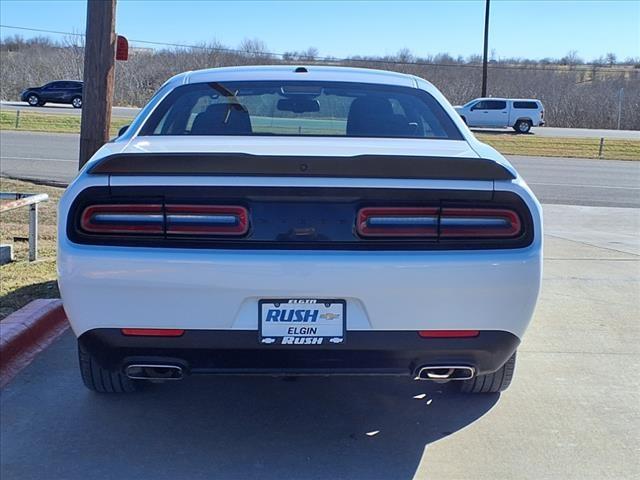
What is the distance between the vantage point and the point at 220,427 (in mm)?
3986

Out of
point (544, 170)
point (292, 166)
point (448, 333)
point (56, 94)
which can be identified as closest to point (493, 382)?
point (448, 333)

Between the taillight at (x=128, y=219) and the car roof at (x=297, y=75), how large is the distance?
6.23 ft

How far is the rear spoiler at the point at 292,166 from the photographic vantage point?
127 inches

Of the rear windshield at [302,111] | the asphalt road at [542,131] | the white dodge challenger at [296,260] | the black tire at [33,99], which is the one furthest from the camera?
the black tire at [33,99]

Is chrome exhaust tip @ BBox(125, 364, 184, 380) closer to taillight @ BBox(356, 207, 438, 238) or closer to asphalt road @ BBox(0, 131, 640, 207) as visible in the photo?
taillight @ BBox(356, 207, 438, 238)

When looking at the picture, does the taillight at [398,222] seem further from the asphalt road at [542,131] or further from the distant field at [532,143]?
the asphalt road at [542,131]

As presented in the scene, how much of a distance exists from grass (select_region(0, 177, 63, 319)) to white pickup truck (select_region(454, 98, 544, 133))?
101 feet

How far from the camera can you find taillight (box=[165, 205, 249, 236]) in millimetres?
3223

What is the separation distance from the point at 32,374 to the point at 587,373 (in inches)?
127

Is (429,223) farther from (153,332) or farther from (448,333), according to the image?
(153,332)

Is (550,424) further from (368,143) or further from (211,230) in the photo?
(211,230)

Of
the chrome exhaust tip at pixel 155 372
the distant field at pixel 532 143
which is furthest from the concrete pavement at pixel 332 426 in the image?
the distant field at pixel 532 143

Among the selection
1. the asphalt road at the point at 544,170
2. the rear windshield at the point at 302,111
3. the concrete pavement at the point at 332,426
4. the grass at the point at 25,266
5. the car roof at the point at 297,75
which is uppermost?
the car roof at the point at 297,75

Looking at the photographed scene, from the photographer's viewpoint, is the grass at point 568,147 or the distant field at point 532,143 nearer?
the grass at point 568,147
